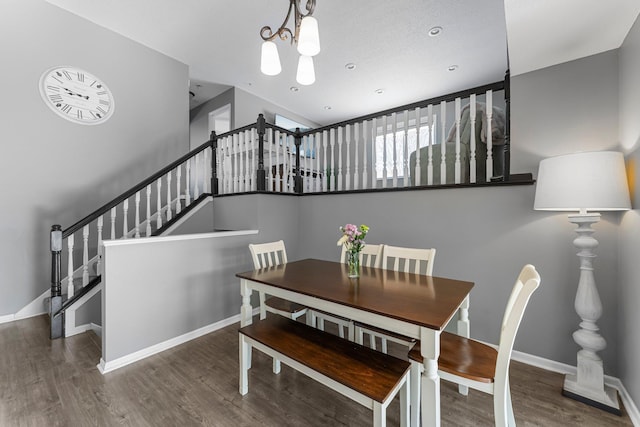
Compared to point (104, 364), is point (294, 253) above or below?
above

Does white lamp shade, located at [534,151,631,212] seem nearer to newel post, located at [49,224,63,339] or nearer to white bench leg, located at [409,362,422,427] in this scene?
white bench leg, located at [409,362,422,427]

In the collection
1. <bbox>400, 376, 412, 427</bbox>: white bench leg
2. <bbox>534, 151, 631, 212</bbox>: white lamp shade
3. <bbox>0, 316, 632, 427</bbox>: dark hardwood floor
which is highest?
<bbox>534, 151, 631, 212</bbox>: white lamp shade

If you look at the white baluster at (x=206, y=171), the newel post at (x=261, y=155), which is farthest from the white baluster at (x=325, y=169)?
the white baluster at (x=206, y=171)

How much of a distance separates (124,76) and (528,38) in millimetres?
4773

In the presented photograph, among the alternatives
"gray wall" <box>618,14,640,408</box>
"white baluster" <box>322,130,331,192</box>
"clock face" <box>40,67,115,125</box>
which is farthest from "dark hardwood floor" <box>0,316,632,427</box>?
"clock face" <box>40,67,115,125</box>

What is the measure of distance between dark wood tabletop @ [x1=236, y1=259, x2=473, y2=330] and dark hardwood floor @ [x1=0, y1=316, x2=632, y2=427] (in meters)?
0.77

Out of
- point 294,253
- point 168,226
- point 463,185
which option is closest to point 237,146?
point 168,226

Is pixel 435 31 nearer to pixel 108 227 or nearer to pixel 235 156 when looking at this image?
pixel 235 156

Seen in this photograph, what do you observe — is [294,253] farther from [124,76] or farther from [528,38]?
[124,76]

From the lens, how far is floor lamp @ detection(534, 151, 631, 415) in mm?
1472

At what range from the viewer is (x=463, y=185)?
2293 mm

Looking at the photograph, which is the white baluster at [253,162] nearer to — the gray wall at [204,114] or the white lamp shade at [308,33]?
the gray wall at [204,114]

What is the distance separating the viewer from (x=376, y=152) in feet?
9.87

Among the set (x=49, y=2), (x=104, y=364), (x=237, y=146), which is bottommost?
(x=104, y=364)
